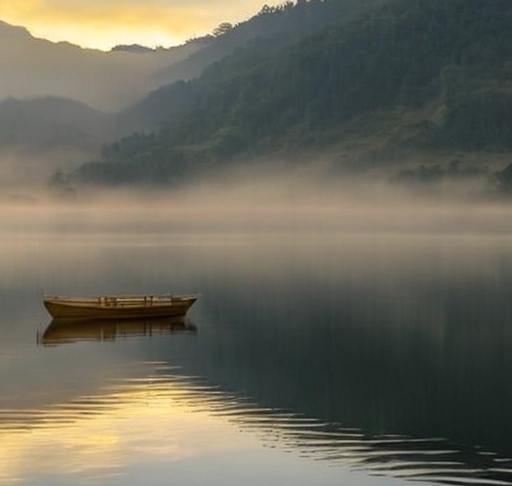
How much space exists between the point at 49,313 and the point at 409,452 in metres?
56.3

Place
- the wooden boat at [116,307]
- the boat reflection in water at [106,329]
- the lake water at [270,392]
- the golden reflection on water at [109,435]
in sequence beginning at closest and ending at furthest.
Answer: the golden reflection on water at [109,435], the lake water at [270,392], the boat reflection in water at [106,329], the wooden boat at [116,307]

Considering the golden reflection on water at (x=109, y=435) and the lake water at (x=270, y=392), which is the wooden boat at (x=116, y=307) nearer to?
the lake water at (x=270, y=392)

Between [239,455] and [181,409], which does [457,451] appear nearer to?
[239,455]

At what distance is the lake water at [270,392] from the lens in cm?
4631

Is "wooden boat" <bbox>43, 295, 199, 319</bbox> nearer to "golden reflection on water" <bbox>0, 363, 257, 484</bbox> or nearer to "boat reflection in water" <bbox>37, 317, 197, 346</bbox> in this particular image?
"boat reflection in water" <bbox>37, 317, 197, 346</bbox>

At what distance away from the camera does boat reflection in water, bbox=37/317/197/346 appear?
88.2 metres

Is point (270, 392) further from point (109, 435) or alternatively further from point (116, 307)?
point (116, 307)

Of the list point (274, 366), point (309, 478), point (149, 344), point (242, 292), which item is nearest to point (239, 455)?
point (309, 478)

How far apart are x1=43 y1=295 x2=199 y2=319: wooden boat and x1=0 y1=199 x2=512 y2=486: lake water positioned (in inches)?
56.4

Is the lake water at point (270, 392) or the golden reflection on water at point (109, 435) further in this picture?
the lake water at point (270, 392)

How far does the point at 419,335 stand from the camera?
87.3m

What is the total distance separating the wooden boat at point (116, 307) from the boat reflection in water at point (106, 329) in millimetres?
421

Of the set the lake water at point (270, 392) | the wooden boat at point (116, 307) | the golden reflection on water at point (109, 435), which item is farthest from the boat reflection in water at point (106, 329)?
the golden reflection on water at point (109, 435)

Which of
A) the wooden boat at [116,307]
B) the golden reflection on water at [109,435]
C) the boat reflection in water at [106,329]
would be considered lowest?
the golden reflection on water at [109,435]
